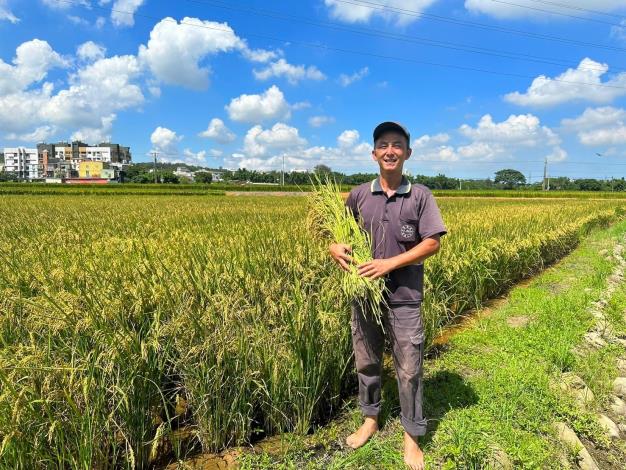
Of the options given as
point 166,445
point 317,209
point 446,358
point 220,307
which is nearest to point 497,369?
point 446,358

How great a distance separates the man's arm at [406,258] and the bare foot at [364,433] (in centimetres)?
105

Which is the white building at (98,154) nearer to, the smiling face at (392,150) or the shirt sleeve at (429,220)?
the smiling face at (392,150)

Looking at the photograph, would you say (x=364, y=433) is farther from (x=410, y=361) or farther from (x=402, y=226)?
(x=402, y=226)

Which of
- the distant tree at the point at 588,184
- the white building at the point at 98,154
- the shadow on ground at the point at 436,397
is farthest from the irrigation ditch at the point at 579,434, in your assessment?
the white building at the point at 98,154

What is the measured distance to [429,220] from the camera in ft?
7.57

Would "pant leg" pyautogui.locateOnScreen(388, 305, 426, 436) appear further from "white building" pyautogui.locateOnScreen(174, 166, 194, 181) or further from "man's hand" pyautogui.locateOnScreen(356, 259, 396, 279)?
"white building" pyautogui.locateOnScreen(174, 166, 194, 181)

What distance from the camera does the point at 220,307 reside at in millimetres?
2617

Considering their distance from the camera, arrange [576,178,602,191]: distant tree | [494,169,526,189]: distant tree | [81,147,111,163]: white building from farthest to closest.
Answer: [81,147,111,163]: white building
[494,169,526,189]: distant tree
[576,178,602,191]: distant tree

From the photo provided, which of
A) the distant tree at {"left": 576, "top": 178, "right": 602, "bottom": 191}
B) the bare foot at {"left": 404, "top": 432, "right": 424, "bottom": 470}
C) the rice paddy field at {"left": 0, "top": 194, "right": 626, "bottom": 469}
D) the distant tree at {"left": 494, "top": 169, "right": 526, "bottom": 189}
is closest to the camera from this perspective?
the rice paddy field at {"left": 0, "top": 194, "right": 626, "bottom": 469}

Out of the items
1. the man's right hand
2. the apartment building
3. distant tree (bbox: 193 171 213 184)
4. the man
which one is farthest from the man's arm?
the apartment building

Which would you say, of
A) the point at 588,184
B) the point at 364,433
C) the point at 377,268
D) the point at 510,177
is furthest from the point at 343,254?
the point at 510,177

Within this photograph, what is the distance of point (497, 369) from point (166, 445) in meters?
2.69

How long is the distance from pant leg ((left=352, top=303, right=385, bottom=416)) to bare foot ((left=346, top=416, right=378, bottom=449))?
5 centimetres

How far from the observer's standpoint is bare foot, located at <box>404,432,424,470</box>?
2.33 m
